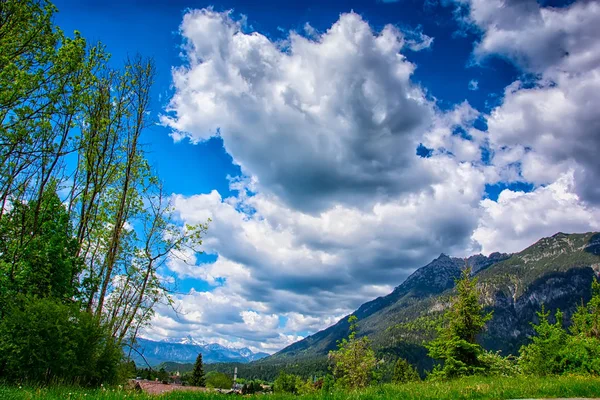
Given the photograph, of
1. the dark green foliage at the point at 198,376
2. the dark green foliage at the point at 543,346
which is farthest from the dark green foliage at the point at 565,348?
the dark green foliage at the point at 198,376

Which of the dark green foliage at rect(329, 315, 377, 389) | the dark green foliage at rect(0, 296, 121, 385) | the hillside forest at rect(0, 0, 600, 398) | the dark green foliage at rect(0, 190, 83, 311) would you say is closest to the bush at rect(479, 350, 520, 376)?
the hillside forest at rect(0, 0, 600, 398)

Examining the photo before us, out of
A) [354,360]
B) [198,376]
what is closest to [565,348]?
[354,360]

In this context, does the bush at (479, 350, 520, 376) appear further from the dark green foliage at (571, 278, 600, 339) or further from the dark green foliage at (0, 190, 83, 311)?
the dark green foliage at (0, 190, 83, 311)

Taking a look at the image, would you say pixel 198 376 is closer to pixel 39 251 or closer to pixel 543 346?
pixel 543 346

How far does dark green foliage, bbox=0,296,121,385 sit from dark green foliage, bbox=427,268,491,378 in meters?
22.6

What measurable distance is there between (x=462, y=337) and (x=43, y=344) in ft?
84.6

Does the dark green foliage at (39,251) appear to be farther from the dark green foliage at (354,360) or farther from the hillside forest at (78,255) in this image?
the dark green foliage at (354,360)

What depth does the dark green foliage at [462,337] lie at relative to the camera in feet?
86.9

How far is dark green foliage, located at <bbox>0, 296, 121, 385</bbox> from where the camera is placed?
13.0 metres

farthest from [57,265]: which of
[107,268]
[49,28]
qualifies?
[49,28]

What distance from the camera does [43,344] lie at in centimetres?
1315

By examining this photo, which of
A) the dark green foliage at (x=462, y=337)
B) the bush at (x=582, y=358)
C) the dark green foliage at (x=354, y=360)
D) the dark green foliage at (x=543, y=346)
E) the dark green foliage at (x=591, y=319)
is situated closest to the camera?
the bush at (x=582, y=358)

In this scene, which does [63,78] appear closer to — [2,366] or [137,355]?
[2,366]

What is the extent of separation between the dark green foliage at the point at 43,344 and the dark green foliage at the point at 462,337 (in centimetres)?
2259
